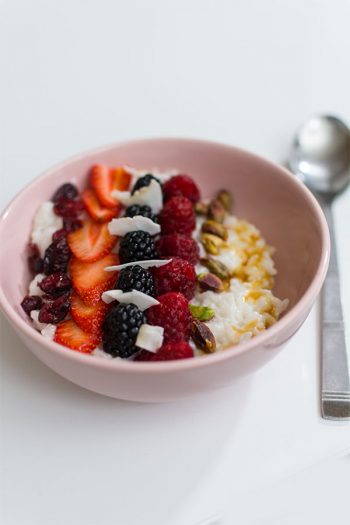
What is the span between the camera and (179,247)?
1459 millimetres

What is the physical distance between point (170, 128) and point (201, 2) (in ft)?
2.52

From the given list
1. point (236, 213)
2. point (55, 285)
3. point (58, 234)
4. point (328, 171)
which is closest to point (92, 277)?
point (55, 285)

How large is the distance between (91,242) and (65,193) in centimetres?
23

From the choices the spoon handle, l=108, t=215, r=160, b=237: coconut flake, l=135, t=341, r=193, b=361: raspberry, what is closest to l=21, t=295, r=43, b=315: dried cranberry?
l=108, t=215, r=160, b=237: coconut flake

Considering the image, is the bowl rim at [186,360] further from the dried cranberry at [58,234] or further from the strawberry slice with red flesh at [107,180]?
the strawberry slice with red flesh at [107,180]

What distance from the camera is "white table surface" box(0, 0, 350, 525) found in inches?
48.2

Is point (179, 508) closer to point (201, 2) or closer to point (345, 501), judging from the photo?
point (345, 501)

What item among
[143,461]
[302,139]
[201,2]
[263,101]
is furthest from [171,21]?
[143,461]

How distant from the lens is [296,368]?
4.76 ft

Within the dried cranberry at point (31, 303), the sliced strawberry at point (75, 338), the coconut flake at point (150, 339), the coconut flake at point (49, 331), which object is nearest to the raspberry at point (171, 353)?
the coconut flake at point (150, 339)

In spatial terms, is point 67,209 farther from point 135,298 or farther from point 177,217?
point 135,298

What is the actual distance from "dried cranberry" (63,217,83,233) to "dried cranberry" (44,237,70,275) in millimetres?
99

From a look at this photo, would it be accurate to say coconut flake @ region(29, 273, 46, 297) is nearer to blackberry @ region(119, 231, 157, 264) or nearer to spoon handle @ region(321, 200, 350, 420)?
blackberry @ region(119, 231, 157, 264)

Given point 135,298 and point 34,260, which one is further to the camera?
point 34,260
